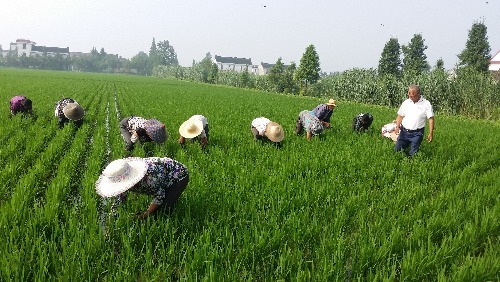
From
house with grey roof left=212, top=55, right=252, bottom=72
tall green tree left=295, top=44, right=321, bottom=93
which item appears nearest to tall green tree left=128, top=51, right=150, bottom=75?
Result: house with grey roof left=212, top=55, right=252, bottom=72

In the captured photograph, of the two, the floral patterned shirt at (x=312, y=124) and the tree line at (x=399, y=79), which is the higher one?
the tree line at (x=399, y=79)

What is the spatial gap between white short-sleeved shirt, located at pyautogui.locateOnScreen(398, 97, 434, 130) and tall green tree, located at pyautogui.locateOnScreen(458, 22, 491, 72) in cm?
3485

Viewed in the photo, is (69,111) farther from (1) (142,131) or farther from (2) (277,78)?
(2) (277,78)

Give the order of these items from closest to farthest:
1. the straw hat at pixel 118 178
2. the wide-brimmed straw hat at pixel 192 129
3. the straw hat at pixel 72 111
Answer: the straw hat at pixel 118 178
the wide-brimmed straw hat at pixel 192 129
the straw hat at pixel 72 111

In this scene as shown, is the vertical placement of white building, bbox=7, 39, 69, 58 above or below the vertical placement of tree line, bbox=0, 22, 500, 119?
above

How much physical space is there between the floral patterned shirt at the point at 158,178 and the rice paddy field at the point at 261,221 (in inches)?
9.4

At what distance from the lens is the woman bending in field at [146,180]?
2453 millimetres

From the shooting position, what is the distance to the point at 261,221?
9.63ft

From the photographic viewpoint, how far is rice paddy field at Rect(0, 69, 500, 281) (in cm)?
222

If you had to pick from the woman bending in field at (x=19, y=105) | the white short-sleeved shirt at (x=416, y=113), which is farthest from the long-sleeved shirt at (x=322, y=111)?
the woman bending in field at (x=19, y=105)

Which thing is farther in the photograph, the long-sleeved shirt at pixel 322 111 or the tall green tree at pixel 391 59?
the tall green tree at pixel 391 59

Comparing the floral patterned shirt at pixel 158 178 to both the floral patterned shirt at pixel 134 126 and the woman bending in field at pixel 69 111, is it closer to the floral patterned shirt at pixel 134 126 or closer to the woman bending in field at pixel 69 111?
the floral patterned shirt at pixel 134 126

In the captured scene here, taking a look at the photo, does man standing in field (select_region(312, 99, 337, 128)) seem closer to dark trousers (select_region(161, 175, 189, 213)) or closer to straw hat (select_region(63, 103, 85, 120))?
dark trousers (select_region(161, 175, 189, 213))

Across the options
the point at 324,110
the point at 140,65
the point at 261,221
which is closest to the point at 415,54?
the point at 324,110
